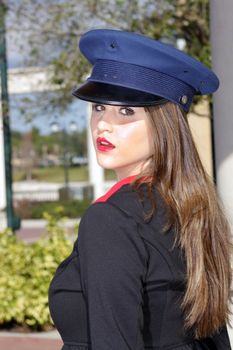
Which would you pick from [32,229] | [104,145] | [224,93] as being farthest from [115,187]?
[32,229]

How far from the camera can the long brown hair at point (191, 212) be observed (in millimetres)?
1567

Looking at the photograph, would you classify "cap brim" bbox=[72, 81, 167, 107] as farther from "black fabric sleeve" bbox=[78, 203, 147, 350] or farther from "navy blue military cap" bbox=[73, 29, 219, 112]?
"black fabric sleeve" bbox=[78, 203, 147, 350]

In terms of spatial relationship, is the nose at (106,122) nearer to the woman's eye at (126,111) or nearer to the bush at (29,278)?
the woman's eye at (126,111)

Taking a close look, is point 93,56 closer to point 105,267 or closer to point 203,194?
point 203,194

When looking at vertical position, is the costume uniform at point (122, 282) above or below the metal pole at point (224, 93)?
below

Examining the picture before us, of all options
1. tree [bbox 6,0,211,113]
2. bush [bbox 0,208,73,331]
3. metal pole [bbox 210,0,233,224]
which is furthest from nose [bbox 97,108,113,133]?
tree [bbox 6,0,211,113]

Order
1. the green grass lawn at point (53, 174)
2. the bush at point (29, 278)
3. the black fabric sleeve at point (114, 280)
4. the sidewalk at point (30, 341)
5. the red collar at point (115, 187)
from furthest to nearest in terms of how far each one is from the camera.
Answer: the green grass lawn at point (53, 174) < the bush at point (29, 278) < the sidewalk at point (30, 341) < the red collar at point (115, 187) < the black fabric sleeve at point (114, 280)

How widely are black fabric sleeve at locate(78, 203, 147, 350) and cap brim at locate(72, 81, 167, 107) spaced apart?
296mm

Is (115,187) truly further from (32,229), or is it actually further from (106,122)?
(32,229)

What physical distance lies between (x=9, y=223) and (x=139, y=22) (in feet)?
12.3

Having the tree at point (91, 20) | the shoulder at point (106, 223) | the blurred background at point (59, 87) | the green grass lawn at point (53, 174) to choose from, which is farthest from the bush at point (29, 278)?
the green grass lawn at point (53, 174)

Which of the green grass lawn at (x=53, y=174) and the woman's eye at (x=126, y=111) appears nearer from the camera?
the woman's eye at (x=126, y=111)

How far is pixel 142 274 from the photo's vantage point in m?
1.42

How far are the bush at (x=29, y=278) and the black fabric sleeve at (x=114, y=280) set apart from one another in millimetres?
3354
